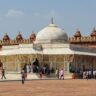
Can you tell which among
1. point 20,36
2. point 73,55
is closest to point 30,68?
point 73,55

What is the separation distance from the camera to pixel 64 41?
4084cm

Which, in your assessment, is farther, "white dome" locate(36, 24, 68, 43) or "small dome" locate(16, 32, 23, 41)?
"small dome" locate(16, 32, 23, 41)

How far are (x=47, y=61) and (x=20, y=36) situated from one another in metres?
22.8

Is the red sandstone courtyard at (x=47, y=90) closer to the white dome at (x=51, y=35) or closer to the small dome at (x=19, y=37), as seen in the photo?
the white dome at (x=51, y=35)

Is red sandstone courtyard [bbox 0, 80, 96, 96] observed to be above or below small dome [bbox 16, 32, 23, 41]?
below

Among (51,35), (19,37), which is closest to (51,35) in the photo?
(51,35)

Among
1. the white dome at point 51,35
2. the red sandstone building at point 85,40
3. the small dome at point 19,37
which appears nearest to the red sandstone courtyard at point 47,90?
the white dome at point 51,35

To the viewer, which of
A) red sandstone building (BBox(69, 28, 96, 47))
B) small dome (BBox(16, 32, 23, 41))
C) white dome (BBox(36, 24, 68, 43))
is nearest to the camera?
white dome (BBox(36, 24, 68, 43))

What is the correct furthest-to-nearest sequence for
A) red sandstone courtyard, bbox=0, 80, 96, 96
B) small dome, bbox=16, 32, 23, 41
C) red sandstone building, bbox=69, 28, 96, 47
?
small dome, bbox=16, 32, 23, 41 → red sandstone building, bbox=69, 28, 96, 47 → red sandstone courtyard, bbox=0, 80, 96, 96

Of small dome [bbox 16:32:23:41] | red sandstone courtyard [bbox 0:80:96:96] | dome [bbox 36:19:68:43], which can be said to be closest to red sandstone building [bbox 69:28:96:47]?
small dome [bbox 16:32:23:41]

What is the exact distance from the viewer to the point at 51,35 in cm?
4056

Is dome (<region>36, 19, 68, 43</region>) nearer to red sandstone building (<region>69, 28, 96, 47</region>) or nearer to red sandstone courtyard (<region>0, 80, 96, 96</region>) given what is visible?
red sandstone building (<region>69, 28, 96, 47</region>)

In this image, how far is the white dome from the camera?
132 feet

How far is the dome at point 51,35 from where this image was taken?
40.3 meters
